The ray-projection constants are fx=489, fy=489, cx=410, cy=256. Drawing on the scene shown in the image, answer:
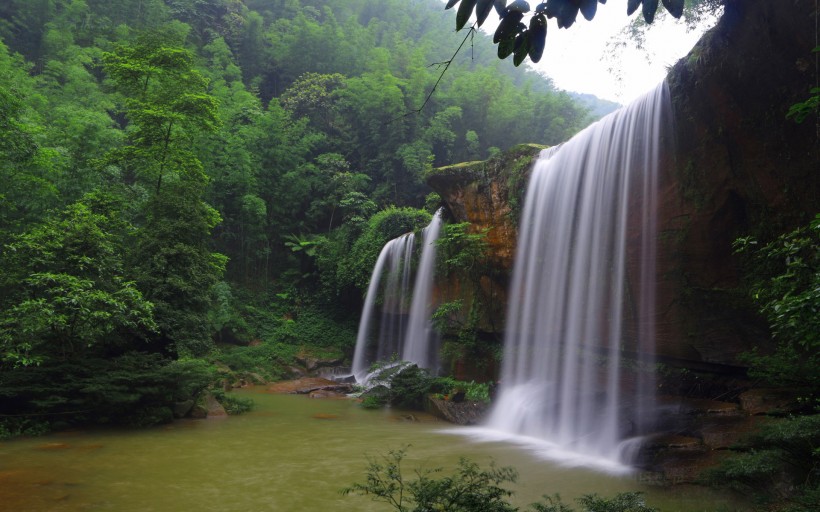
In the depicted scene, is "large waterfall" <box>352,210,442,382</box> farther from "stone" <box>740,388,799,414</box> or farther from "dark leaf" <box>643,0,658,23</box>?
"dark leaf" <box>643,0,658,23</box>

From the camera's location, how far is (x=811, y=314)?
390 centimetres

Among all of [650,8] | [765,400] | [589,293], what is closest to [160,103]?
[589,293]

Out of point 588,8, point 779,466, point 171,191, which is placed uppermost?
point 171,191

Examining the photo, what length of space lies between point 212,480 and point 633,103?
36.1 ft

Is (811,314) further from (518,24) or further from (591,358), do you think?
(591,358)

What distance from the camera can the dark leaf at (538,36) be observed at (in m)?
2.17

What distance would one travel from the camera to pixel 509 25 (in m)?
2.17

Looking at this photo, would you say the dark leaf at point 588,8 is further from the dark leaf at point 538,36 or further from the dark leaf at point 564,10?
the dark leaf at point 538,36

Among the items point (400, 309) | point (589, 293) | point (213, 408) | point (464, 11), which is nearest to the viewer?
point (464, 11)

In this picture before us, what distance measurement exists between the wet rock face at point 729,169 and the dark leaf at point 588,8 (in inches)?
297

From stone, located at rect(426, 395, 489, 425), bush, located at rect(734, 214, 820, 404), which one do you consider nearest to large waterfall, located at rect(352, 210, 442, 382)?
stone, located at rect(426, 395, 489, 425)

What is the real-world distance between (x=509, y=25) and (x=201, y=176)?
13.7m

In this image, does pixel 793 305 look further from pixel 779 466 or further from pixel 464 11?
pixel 464 11

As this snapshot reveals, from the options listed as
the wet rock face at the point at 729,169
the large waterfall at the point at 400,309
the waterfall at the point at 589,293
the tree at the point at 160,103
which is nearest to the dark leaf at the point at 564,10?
the wet rock face at the point at 729,169
